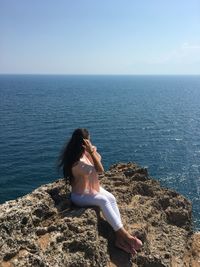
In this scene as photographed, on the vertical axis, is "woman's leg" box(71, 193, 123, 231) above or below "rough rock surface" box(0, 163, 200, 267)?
above

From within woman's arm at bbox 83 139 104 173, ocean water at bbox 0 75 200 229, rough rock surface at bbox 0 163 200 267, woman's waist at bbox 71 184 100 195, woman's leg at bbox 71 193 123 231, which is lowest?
ocean water at bbox 0 75 200 229

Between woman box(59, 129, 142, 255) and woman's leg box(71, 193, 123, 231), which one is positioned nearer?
woman's leg box(71, 193, 123, 231)

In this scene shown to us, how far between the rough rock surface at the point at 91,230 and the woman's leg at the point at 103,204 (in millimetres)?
354

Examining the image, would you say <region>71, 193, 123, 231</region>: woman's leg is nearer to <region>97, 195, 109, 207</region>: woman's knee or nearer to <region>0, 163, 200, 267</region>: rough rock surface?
<region>97, 195, 109, 207</region>: woman's knee

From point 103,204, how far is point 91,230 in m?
1.33

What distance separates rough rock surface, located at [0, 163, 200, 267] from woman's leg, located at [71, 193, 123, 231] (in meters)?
0.35

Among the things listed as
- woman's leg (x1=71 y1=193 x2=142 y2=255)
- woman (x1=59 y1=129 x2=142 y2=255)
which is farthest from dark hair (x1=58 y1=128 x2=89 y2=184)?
woman's leg (x1=71 y1=193 x2=142 y2=255)

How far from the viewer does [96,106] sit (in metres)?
130

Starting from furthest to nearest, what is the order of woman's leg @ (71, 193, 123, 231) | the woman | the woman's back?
the woman's back → the woman → woman's leg @ (71, 193, 123, 231)

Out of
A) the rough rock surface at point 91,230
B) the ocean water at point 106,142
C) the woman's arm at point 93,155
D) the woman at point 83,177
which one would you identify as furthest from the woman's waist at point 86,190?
the ocean water at point 106,142

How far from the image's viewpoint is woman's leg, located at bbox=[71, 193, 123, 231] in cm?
1451

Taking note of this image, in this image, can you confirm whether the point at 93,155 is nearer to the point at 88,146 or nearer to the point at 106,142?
the point at 88,146

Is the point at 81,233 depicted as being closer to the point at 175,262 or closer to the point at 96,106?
the point at 175,262

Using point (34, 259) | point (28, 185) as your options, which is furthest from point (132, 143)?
point (34, 259)
